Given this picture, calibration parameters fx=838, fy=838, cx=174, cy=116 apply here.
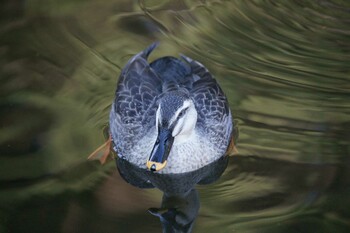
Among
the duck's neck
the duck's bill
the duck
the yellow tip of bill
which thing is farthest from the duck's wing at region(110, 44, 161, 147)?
the yellow tip of bill

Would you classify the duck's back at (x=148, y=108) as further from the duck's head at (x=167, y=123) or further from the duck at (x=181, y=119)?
the duck's head at (x=167, y=123)

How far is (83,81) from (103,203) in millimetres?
2059

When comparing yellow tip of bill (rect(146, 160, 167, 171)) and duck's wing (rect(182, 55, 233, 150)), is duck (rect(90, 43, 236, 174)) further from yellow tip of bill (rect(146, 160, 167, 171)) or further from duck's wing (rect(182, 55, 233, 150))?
yellow tip of bill (rect(146, 160, 167, 171))

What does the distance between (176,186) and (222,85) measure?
1593 millimetres

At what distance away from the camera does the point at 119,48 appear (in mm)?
9164

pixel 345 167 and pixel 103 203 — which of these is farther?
pixel 345 167

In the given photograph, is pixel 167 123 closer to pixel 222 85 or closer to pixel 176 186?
pixel 176 186

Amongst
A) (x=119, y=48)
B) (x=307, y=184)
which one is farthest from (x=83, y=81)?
(x=307, y=184)

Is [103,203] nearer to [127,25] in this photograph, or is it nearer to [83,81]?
[83,81]

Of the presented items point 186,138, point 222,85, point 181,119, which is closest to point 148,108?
point 186,138

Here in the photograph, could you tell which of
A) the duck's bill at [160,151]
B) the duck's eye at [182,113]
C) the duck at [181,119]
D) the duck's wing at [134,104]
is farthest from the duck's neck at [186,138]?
the duck's bill at [160,151]

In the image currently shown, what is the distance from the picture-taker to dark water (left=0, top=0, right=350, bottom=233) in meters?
6.78

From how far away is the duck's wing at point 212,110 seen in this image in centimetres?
755

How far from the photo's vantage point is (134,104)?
7.56 m
